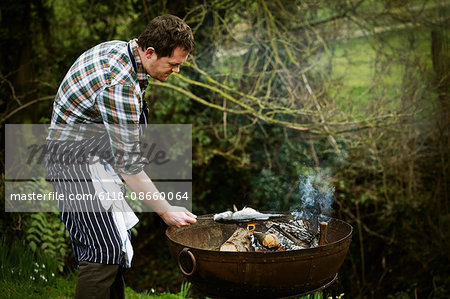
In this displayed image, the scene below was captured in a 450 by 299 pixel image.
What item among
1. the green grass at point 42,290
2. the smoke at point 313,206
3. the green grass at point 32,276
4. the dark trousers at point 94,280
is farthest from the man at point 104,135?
the green grass at point 32,276

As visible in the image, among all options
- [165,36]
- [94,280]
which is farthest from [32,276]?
[165,36]

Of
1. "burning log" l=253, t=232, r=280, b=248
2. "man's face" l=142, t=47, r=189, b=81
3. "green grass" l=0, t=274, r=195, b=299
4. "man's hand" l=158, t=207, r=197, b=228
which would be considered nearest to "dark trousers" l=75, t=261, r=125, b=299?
"man's hand" l=158, t=207, r=197, b=228

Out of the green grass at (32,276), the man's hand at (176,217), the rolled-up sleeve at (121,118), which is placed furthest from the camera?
the green grass at (32,276)

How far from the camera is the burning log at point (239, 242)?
2.43 metres

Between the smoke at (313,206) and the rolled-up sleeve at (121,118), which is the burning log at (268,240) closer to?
the smoke at (313,206)

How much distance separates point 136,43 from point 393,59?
4.06 meters

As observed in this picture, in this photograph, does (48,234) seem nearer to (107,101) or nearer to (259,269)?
(107,101)

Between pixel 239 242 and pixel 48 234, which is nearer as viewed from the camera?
pixel 239 242

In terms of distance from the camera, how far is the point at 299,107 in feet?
16.4

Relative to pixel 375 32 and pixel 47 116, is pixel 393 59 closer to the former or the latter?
pixel 375 32

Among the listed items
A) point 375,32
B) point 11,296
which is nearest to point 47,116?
point 11,296

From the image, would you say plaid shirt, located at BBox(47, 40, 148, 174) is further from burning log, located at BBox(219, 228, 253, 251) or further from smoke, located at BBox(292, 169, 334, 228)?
smoke, located at BBox(292, 169, 334, 228)

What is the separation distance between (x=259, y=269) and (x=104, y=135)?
102 centimetres

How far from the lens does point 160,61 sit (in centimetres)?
202
